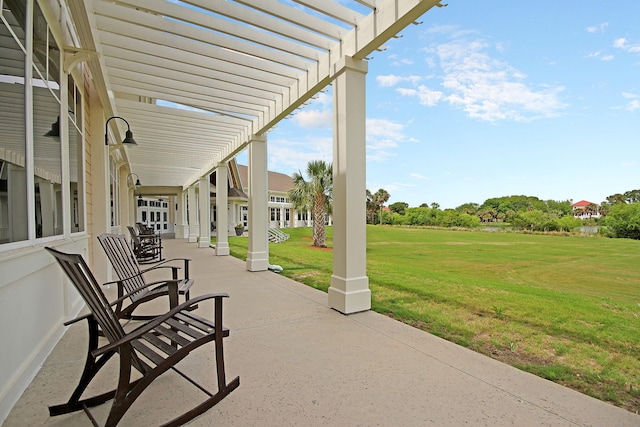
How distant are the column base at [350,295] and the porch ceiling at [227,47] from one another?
9.38ft

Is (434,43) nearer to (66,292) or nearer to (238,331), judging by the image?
(238,331)

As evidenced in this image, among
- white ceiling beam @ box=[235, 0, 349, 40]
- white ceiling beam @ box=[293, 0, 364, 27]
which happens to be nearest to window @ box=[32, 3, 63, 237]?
white ceiling beam @ box=[235, 0, 349, 40]

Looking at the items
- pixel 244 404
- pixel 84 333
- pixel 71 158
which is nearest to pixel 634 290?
pixel 244 404

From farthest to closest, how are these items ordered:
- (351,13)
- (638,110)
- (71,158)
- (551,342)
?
(638,110)
(71,158)
(351,13)
(551,342)

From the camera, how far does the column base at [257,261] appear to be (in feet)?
24.1

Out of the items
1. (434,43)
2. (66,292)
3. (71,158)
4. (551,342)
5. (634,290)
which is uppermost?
(434,43)

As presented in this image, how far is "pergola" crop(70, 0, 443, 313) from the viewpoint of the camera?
364 cm

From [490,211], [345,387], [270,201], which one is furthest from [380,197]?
[345,387]

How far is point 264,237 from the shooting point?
7441 millimetres

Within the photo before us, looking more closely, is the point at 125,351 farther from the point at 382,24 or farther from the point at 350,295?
the point at 382,24

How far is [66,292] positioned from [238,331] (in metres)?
1.95

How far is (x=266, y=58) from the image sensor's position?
4.63m

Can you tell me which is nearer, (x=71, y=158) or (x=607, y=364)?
(x=607, y=364)

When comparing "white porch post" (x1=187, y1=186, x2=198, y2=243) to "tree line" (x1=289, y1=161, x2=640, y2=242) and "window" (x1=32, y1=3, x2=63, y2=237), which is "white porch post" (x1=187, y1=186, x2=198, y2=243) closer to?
"tree line" (x1=289, y1=161, x2=640, y2=242)
